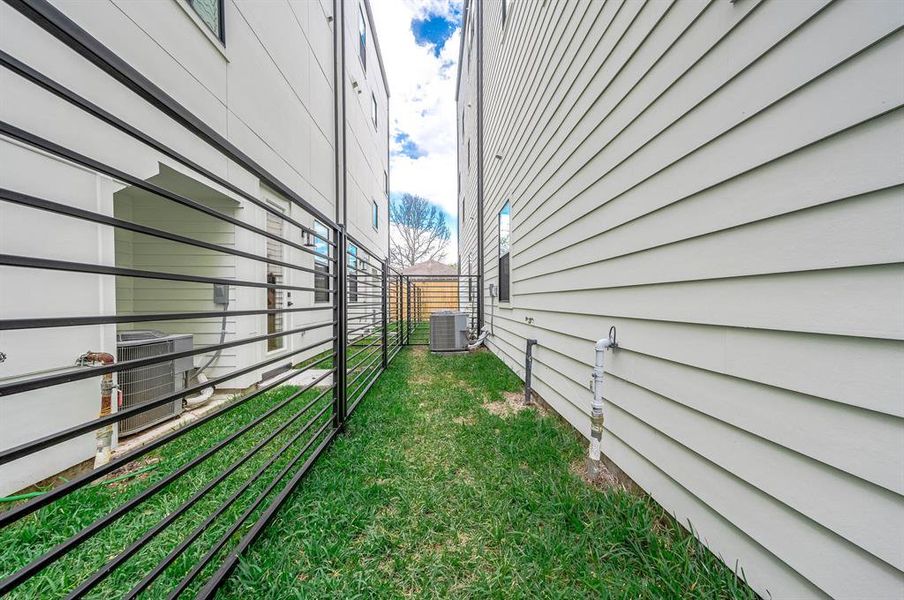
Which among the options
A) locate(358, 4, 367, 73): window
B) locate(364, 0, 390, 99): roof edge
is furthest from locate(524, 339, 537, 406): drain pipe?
locate(364, 0, 390, 99): roof edge

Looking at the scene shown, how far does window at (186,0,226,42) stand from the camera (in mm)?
2764

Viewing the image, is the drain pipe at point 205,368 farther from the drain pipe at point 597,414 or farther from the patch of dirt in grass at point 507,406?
the drain pipe at point 597,414

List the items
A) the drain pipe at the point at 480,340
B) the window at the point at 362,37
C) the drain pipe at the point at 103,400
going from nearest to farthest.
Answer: the drain pipe at the point at 103,400 → the drain pipe at the point at 480,340 → the window at the point at 362,37

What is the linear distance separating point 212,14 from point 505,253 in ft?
12.9

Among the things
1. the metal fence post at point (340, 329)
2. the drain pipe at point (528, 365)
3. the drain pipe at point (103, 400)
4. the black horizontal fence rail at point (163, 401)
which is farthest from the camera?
the drain pipe at point (528, 365)

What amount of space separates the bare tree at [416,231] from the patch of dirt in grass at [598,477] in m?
14.9

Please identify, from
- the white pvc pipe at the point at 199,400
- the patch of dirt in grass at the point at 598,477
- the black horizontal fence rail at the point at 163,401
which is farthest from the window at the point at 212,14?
the patch of dirt in grass at the point at 598,477

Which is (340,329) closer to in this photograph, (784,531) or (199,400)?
(199,400)

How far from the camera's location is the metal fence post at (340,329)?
7.06 ft

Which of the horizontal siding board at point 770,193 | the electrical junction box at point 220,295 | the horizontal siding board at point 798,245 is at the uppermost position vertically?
the horizontal siding board at point 770,193

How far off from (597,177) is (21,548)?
3283 millimetres

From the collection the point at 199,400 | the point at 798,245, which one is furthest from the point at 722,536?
the point at 199,400

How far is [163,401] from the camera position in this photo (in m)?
0.89

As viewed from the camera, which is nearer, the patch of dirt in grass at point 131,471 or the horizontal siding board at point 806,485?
the horizontal siding board at point 806,485
